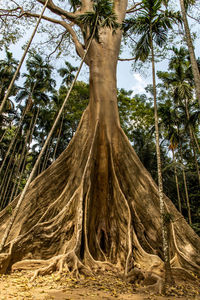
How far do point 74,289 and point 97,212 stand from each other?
287cm

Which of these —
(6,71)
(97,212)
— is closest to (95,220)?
(97,212)

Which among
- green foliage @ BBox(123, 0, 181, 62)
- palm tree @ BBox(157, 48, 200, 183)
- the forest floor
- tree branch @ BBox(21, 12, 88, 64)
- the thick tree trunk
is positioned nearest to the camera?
the forest floor

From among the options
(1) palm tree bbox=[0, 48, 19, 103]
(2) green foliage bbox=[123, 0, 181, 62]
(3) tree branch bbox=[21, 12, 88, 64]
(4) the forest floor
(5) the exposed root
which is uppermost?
(1) palm tree bbox=[0, 48, 19, 103]

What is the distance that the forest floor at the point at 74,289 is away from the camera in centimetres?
303

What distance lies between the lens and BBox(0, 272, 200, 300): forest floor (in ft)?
9.95

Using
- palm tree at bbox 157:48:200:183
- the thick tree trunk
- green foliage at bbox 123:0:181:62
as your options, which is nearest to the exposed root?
the thick tree trunk

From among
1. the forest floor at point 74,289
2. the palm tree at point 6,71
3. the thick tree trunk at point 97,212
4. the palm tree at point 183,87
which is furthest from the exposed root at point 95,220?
the palm tree at point 6,71

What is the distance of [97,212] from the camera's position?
622 centimetres

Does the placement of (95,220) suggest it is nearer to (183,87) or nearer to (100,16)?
(100,16)

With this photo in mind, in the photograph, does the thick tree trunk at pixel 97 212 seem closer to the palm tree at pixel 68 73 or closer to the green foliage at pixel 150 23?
the green foliage at pixel 150 23

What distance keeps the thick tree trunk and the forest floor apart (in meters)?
0.31

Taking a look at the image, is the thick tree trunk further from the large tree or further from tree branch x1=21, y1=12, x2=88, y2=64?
tree branch x1=21, y1=12, x2=88, y2=64

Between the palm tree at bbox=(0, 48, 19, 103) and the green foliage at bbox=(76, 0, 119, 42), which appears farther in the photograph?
the palm tree at bbox=(0, 48, 19, 103)

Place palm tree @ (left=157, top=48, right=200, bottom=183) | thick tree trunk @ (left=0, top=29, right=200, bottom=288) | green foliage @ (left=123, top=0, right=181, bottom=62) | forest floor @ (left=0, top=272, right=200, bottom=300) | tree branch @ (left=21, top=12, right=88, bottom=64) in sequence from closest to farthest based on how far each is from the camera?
forest floor @ (left=0, top=272, right=200, bottom=300)
thick tree trunk @ (left=0, top=29, right=200, bottom=288)
green foliage @ (left=123, top=0, right=181, bottom=62)
tree branch @ (left=21, top=12, right=88, bottom=64)
palm tree @ (left=157, top=48, right=200, bottom=183)
